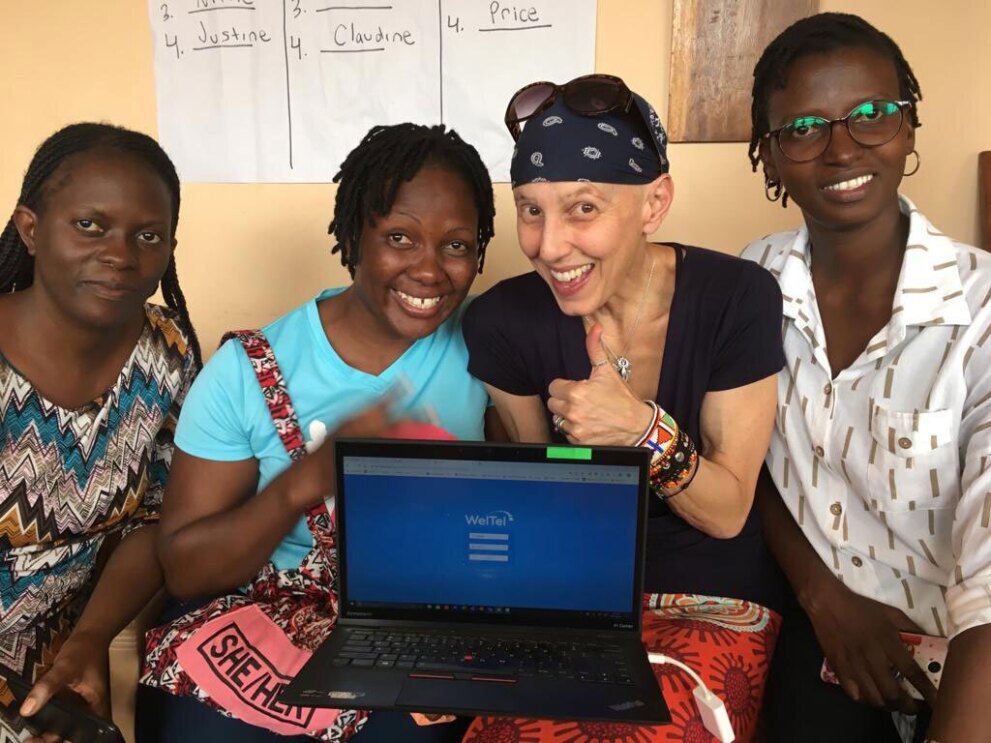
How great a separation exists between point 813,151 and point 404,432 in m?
0.70

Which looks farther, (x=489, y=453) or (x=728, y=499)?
(x=728, y=499)

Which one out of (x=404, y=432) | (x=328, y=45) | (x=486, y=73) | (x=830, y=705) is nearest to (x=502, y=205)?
(x=486, y=73)

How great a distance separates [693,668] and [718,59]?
1165mm

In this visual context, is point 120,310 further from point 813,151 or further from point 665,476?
point 813,151

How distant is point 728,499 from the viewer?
1025mm

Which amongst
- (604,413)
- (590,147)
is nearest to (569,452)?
(604,413)

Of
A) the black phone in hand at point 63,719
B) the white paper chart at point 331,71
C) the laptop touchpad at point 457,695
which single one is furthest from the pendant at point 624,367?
the black phone in hand at point 63,719

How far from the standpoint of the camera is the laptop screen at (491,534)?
899 mm

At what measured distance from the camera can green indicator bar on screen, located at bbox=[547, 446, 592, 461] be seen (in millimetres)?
878

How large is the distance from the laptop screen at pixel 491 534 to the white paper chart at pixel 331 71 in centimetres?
94

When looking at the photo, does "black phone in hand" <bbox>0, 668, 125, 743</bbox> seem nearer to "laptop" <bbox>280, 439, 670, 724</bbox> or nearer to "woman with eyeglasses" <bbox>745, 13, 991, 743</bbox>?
"laptop" <bbox>280, 439, 670, 724</bbox>

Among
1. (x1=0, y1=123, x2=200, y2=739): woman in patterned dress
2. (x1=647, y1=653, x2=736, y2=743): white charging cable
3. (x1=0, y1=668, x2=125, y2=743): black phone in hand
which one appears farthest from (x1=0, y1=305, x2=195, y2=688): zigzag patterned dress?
(x1=647, y1=653, x2=736, y2=743): white charging cable

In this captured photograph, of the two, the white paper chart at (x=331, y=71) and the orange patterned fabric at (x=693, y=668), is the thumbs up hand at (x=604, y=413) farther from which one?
the white paper chart at (x=331, y=71)

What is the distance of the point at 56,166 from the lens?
1157mm
